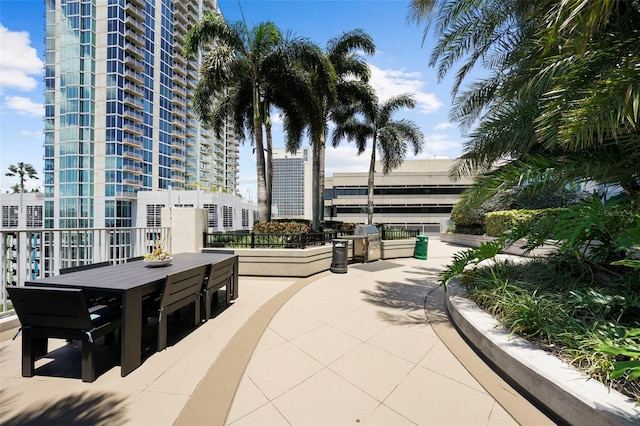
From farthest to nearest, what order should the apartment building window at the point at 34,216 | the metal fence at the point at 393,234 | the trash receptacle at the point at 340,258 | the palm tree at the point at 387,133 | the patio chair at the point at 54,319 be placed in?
1. the apartment building window at the point at 34,216
2. the palm tree at the point at 387,133
3. the metal fence at the point at 393,234
4. the trash receptacle at the point at 340,258
5. the patio chair at the point at 54,319

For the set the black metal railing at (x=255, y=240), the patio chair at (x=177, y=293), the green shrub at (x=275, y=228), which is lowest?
the patio chair at (x=177, y=293)

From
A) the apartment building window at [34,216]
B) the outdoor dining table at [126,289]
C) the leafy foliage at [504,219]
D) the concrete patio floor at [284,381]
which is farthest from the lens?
the apartment building window at [34,216]

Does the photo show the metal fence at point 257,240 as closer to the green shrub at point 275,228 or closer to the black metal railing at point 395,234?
the green shrub at point 275,228

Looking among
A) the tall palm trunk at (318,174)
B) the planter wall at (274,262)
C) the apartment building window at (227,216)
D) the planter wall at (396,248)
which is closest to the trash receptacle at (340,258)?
the planter wall at (274,262)

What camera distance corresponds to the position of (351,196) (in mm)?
41469

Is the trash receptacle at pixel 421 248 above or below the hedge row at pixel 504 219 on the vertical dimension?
below

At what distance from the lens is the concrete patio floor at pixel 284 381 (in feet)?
7.61

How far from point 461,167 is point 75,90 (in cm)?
6606

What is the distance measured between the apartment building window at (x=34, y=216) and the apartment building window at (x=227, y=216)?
34.6 metres

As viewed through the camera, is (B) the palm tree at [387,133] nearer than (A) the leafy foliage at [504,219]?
No

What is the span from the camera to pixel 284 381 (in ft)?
9.26

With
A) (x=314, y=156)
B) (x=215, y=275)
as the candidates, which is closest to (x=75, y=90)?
(x=314, y=156)

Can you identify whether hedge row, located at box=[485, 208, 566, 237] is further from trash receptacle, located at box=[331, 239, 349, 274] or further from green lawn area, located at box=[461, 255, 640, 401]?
green lawn area, located at box=[461, 255, 640, 401]

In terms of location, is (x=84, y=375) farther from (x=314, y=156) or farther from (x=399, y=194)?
(x=399, y=194)
